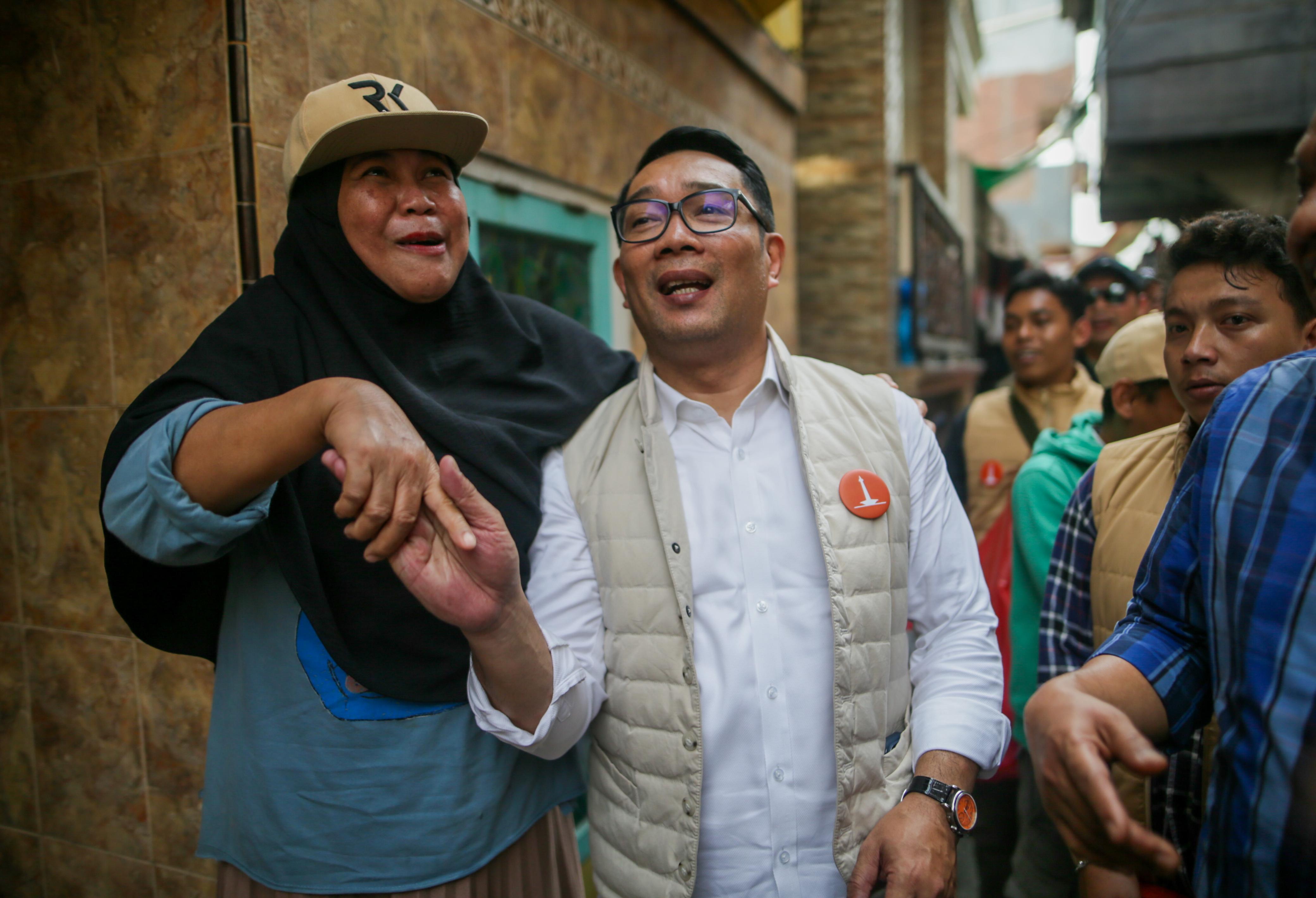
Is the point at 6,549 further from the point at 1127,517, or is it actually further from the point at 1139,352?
the point at 1139,352

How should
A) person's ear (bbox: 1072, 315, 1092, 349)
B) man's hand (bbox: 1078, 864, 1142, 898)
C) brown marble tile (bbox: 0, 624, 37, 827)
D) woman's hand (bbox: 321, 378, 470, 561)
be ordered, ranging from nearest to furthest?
woman's hand (bbox: 321, 378, 470, 561) < man's hand (bbox: 1078, 864, 1142, 898) < brown marble tile (bbox: 0, 624, 37, 827) < person's ear (bbox: 1072, 315, 1092, 349)

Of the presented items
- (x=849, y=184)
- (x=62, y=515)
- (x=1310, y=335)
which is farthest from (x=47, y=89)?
(x=849, y=184)

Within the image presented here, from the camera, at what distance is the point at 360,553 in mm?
1561

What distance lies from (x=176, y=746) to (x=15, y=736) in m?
0.63

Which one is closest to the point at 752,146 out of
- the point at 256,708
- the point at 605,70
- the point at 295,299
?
the point at 605,70

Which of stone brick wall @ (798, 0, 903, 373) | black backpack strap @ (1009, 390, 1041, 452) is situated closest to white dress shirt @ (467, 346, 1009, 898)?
black backpack strap @ (1009, 390, 1041, 452)

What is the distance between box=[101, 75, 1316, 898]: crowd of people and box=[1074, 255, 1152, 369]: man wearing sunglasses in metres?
2.47

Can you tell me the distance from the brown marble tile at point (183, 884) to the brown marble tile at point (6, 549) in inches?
35.2

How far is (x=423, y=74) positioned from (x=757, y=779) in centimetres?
232

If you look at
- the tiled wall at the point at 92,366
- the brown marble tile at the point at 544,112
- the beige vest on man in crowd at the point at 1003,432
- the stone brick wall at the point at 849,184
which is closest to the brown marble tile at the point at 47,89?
the tiled wall at the point at 92,366

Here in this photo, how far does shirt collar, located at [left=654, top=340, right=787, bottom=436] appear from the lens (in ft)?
5.90

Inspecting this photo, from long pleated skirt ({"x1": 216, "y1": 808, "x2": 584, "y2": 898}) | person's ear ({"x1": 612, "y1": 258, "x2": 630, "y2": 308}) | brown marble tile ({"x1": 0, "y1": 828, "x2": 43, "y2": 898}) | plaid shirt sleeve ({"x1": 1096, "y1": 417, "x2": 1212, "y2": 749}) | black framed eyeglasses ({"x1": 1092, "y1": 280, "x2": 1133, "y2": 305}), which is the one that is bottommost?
brown marble tile ({"x1": 0, "y1": 828, "x2": 43, "y2": 898})

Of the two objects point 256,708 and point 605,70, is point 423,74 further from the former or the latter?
point 256,708

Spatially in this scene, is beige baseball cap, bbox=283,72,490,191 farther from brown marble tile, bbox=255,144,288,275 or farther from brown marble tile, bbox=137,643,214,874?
brown marble tile, bbox=137,643,214,874
